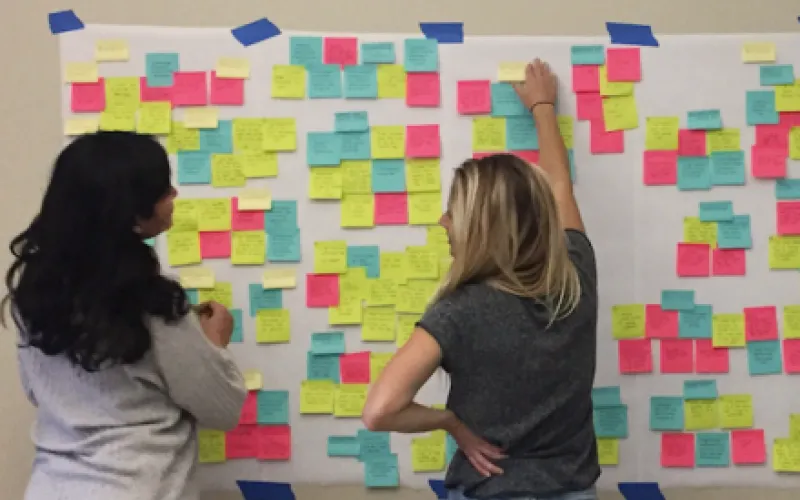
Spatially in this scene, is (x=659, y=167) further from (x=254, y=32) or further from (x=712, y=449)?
(x=254, y=32)

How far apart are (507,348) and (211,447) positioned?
0.82 m

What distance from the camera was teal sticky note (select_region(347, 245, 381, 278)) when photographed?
5.57ft

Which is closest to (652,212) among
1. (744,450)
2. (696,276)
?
(696,276)

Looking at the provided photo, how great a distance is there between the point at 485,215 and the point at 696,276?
71 cm

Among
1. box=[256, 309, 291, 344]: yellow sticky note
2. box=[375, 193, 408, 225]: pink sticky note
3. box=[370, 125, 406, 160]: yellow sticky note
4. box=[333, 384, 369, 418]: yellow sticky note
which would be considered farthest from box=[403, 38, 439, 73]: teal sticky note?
box=[333, 384, 369, 418]: yellow sticky note

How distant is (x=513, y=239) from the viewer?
1.21 meters

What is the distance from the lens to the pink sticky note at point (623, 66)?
1.69 meters

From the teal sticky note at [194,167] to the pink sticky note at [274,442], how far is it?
566 millimetres

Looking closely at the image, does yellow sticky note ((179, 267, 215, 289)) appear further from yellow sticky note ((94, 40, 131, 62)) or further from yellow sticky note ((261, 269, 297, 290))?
yellow sticky note ((94, 40, 131, 62))

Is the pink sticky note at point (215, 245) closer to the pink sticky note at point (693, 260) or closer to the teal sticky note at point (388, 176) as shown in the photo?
the teal sticky note at point (388, 176)

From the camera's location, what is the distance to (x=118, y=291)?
3.91 feet

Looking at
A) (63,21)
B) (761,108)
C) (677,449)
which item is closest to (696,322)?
(677,449)

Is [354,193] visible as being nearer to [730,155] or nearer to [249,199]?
[249,199]

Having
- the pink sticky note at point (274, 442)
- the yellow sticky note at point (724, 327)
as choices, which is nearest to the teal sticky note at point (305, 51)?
the pink sticky note at point (274, 442)
